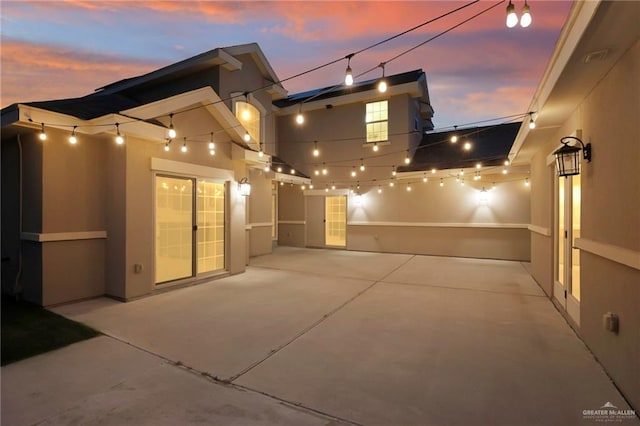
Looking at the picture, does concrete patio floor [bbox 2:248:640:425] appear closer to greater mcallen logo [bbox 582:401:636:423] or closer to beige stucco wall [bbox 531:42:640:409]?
greater mcallen logo [bbox 582:401:636:423]

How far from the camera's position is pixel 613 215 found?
106 inches

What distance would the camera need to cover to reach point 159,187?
5562mm

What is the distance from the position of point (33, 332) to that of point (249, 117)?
7994 millimetres

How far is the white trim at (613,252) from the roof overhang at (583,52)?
160 centimetres

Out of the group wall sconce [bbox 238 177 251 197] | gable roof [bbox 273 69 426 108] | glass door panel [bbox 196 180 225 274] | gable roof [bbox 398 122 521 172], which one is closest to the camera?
glass door panel [bbox 196 180 225 274]

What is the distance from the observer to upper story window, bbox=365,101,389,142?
36.0 feet

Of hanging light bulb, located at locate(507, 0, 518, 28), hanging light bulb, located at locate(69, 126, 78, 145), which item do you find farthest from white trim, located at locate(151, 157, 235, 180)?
hanging light bulb, located at locate(507, 0, 518, 28)

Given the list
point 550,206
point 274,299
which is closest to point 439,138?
point 550,206

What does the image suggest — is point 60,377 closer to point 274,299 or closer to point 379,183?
point 274,299

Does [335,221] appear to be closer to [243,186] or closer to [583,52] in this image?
[243,186]

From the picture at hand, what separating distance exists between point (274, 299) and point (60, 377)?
2918mm

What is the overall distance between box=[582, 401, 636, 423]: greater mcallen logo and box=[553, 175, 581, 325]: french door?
179cm

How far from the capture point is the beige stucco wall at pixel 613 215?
7.66ft

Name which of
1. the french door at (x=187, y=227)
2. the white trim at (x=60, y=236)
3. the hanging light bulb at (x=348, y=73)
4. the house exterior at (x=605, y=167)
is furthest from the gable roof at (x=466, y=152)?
the white trim at (x=60, y=236)
